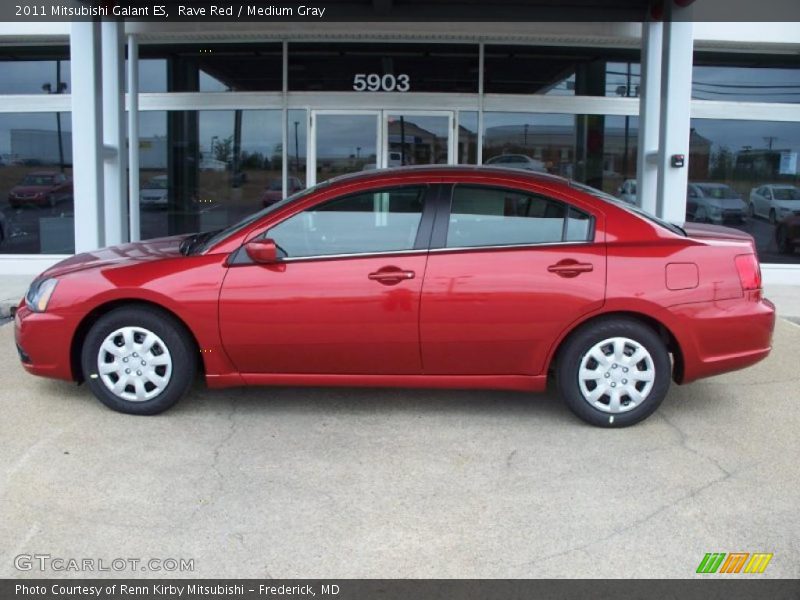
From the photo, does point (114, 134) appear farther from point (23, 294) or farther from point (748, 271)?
point (748, 271)

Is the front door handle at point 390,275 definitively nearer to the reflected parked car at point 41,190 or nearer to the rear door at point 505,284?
the rear door at point 505,284

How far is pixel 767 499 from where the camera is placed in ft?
13.2

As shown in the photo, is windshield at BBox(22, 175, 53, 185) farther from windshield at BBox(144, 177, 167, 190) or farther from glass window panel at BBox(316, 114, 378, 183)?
glass window panel at BBox(316, 114, 378, 183)

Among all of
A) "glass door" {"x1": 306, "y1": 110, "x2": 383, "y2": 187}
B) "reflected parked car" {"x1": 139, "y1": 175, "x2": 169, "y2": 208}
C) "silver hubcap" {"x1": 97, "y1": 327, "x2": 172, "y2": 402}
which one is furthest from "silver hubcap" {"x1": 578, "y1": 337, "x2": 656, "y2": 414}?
"reflected parked car" {"x1": 139, "y1": 175, "x2": 169, "y2": 208}

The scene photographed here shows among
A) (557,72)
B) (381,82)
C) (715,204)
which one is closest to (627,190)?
(715,204)

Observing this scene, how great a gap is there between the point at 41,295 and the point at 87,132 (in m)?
3.93

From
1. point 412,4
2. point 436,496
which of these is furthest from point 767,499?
point 412,4

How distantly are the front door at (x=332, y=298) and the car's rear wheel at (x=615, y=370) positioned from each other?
3.24 ft

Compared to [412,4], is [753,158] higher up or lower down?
lower down

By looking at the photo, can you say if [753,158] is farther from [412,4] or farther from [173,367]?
[173,367]

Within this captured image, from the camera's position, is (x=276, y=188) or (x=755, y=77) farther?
(x=276, y=188)

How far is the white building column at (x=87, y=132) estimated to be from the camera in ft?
27.4

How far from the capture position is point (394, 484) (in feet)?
13.6

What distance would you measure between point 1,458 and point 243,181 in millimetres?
7358
